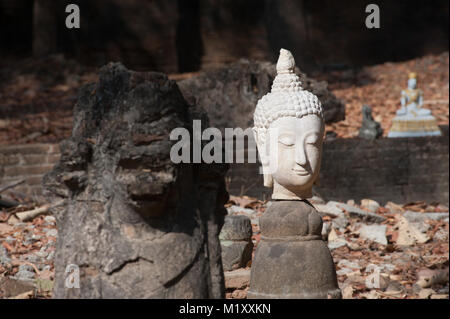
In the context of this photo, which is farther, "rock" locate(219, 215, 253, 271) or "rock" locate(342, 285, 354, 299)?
"rock" locate(342, 285, 354, 299)

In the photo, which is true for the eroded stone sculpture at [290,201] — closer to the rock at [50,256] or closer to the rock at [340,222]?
the rock at [50,256]

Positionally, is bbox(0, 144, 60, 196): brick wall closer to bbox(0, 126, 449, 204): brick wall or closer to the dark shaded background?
bbox(0, 126, 449, 204): brick wall

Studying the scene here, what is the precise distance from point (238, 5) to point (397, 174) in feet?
26.1

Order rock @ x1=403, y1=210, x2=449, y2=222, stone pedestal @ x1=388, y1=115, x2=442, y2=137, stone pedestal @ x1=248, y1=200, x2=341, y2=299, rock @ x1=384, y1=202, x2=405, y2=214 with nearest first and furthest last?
stone pedestal @ x1=248, y1=200, x2=341, y2=299, rock @ x1=403, y1=210, x2=449, y2=222, rock @ x1=384, y1=202, x2=405, y2=214, stone pedestal @ x1=388, y1=115, x2=442, y2=137

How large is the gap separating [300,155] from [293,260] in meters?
0.64

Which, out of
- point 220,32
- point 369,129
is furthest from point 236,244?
point 220,32

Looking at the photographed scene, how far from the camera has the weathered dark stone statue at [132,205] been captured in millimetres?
3291

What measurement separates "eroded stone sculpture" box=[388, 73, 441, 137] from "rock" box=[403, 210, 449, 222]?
2254 millimetres

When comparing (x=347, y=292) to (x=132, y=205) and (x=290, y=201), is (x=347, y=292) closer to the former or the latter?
(x=290, y=201)

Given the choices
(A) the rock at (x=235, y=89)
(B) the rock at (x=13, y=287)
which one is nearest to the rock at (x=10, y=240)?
(B) the rock at (x=13, y=287)

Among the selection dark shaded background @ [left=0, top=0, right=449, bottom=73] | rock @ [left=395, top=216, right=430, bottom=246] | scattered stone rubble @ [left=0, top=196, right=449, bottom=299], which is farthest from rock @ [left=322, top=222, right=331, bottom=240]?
dark shaded background @ [left=0, top=0, right=449, bottom=73]

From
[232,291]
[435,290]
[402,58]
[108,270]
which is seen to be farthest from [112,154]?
[402,58]

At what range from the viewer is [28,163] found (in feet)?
28.4

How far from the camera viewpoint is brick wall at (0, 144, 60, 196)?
27.7 feet
